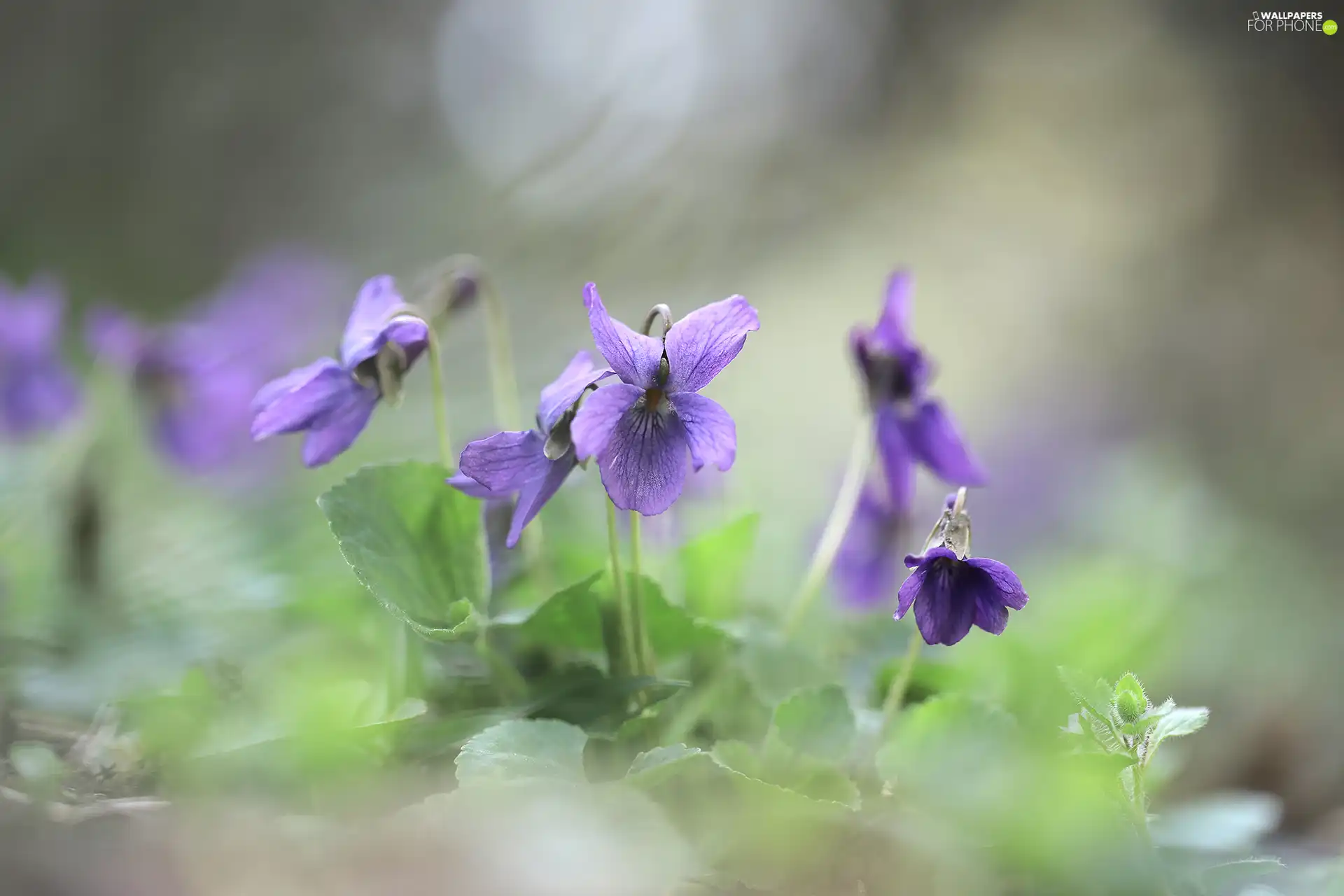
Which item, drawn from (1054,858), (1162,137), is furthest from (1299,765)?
(1162,137)

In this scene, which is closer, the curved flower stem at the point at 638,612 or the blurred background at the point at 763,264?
the curved flower stem at the point at 638,612

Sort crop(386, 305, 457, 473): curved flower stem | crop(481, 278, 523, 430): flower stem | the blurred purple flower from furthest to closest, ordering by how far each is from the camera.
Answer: the blurred purple flower < crop(481, 278, 523, 430): flower stem < crop(386, 305, 457, 473): curved flower stem

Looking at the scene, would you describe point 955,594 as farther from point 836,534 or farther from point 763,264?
point 763,264

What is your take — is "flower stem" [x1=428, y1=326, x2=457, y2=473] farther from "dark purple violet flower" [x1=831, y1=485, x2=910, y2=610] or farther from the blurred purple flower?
the blurred purple flower

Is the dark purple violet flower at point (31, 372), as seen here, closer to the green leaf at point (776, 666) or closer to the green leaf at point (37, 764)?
the green leaf at point (37, 764)

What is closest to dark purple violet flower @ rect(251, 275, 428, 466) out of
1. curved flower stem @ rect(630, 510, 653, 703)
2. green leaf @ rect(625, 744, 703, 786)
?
curved flower stem @ rect(630, 510, 653, 703)

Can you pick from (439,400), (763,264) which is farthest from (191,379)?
(763,264)

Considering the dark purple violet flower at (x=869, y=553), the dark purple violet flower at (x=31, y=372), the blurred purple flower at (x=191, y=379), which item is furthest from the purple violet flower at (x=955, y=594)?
the dark purple violet flower at (x=31, y=372)
